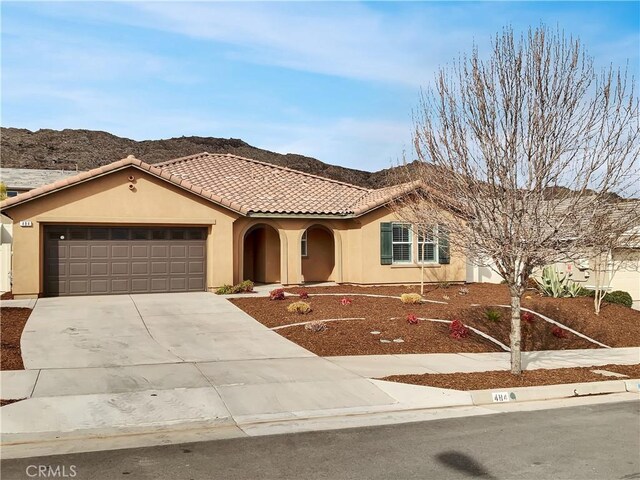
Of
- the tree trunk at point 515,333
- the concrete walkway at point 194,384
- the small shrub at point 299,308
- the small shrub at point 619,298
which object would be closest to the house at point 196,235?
the small shrub at point 299,308

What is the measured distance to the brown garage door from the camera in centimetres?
1975

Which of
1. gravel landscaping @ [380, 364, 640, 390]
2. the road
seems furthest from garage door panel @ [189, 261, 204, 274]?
the road

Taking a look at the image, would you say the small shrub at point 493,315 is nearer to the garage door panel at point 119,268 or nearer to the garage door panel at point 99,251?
the garage door panel at point 119,268

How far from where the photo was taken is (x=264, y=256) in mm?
24500

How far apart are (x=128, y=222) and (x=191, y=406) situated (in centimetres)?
1261

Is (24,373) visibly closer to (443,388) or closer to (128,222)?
(443,388)

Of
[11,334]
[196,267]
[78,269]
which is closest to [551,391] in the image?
[11,334]

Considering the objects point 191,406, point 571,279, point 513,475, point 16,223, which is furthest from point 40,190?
point 571,279

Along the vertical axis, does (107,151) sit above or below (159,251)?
above

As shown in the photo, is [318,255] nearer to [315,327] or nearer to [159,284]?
[159,284]

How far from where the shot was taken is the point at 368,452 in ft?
22.7

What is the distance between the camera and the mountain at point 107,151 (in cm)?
8875

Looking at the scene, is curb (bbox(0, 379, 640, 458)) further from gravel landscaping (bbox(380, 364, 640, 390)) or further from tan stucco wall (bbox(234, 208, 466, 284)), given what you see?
tan stucco wall (bbox(234, 208, 466, 284))
